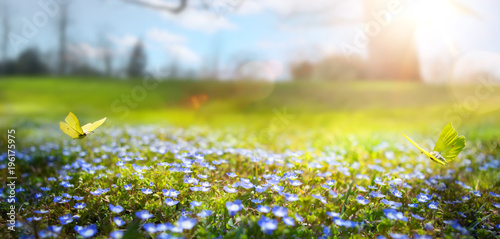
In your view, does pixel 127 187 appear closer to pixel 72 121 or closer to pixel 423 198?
pixel 72 121

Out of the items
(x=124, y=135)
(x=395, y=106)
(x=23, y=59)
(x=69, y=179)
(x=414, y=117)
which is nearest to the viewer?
(x=69, y=179)

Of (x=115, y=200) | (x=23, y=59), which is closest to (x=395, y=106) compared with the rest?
(x=115, y=200)

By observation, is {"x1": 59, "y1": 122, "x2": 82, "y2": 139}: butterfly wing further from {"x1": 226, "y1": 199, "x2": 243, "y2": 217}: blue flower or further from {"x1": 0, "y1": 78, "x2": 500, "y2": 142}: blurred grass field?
{"x1": 0, "y1": 78, "x2": 500, "y2": 142}: blurred grass field

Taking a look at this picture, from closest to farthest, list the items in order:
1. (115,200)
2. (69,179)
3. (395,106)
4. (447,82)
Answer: (115,200), (69,179), (395,106), (447,82)

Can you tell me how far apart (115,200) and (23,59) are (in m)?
42.0

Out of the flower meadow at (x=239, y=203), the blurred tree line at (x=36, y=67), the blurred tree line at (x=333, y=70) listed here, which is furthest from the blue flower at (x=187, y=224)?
the blurred tree line at (x=36, y=67)

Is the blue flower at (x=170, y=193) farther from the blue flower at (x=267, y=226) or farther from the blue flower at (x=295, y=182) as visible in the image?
the blue flower at (x=295, y=182)

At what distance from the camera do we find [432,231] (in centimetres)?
231

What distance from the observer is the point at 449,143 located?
241 centimetres

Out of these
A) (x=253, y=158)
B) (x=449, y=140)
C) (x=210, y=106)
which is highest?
(x=449, y=140)

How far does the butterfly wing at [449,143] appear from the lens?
2357mm

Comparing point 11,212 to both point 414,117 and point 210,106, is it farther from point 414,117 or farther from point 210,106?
point 210,106

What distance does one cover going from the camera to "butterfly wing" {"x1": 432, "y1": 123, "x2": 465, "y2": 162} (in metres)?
2.36

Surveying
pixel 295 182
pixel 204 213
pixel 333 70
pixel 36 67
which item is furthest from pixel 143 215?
pixel 36 67
